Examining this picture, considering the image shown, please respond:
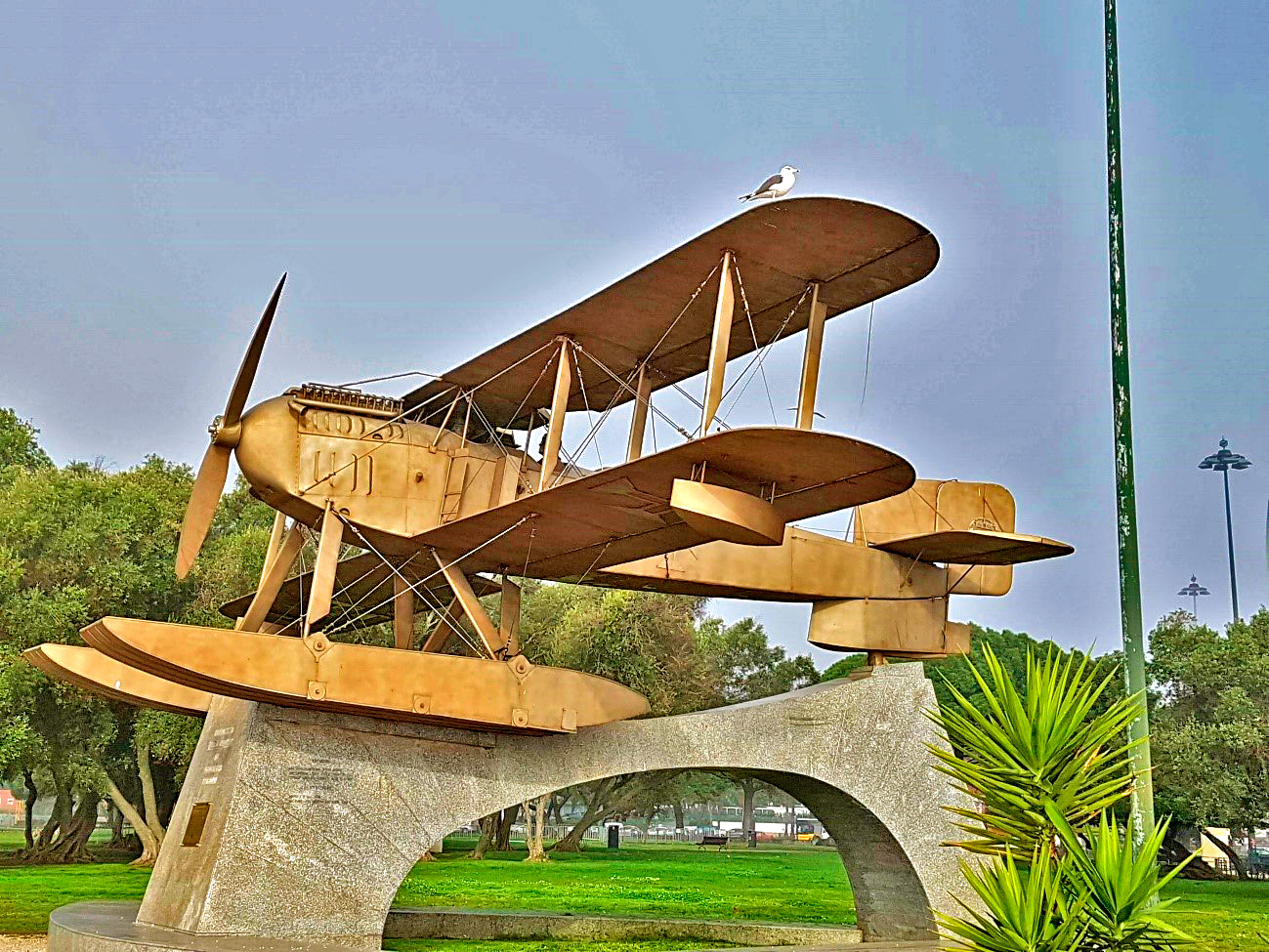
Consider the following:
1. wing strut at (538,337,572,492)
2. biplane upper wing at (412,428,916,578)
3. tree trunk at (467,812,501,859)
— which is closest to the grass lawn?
tree trunk at (467,812,501,859)

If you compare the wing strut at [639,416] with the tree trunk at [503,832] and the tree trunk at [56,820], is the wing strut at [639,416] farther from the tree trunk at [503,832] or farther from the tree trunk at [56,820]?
the tree trunk at [503,832]

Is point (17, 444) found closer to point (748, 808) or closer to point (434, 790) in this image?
point (434, 790)

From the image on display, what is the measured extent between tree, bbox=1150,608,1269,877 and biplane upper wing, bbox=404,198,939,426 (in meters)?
25.6

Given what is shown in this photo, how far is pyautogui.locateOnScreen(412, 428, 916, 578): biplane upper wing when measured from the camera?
11094mm

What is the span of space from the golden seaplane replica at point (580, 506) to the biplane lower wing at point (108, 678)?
0.03 m

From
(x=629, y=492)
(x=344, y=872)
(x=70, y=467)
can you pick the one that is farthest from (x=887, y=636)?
(x=70, y=467)

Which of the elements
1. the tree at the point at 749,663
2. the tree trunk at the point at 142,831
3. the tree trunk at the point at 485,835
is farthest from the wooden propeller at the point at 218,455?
the tree at the point at 749,663

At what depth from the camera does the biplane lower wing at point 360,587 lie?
53.7 feet

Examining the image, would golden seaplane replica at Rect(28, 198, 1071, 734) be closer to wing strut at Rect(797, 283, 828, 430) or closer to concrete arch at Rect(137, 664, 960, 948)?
wing strut at Rect(797, 283, 828, 430)

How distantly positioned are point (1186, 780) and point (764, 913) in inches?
743

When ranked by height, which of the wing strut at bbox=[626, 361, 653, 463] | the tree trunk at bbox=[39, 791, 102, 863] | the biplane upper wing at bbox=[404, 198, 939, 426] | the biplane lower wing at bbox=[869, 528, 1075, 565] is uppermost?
the biplane upper wing at bbox=[404, 198, 939, 426]

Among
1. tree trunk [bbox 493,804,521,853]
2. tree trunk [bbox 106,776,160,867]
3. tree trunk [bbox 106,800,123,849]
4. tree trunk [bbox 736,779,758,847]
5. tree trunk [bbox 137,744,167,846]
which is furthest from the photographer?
tree trunk [bbox 736,779,758,847]

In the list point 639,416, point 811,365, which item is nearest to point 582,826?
point 639,416

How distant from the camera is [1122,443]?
11.9m
